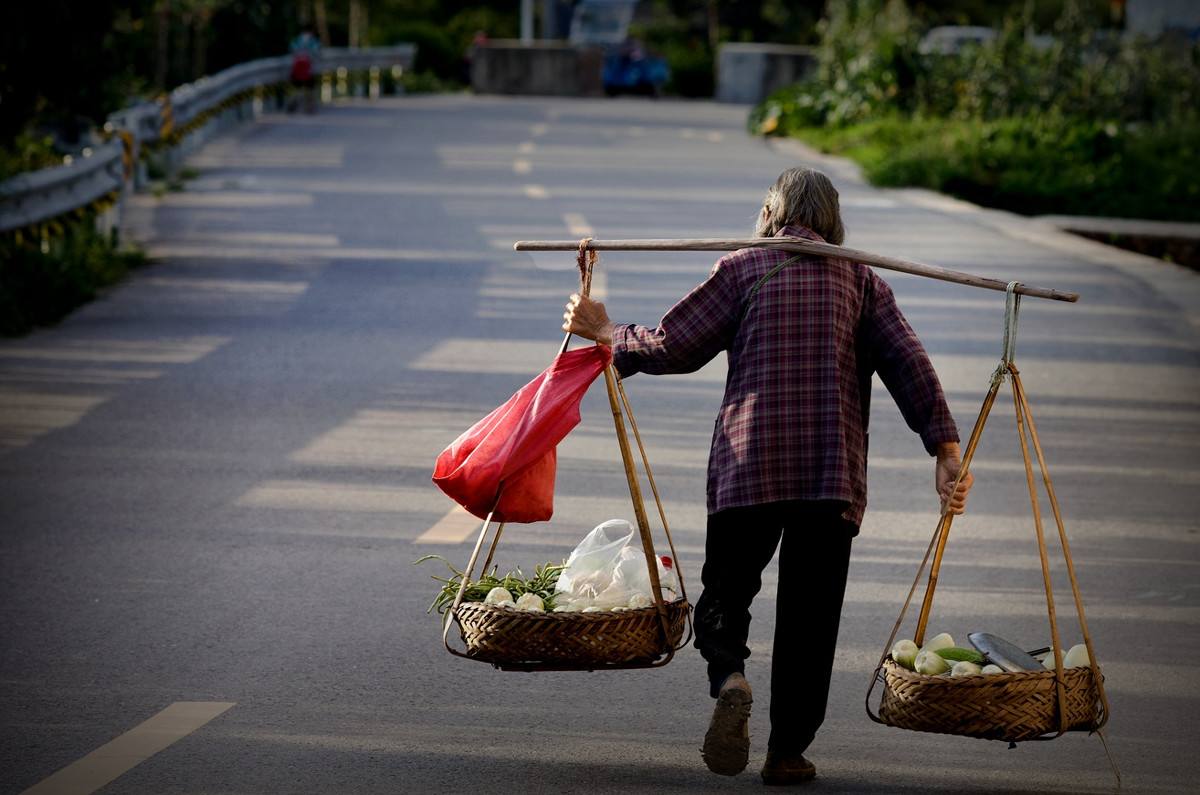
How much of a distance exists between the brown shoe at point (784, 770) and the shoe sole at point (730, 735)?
199mm

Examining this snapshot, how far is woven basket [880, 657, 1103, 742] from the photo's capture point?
4.89m

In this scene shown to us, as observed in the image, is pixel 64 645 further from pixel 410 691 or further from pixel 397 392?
pixel 397 392

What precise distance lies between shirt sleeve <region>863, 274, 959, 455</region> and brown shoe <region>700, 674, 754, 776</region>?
0.85 metres

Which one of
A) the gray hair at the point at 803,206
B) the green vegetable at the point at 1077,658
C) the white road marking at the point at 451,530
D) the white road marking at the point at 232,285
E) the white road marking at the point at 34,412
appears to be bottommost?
the white road marking at the point at 232,285

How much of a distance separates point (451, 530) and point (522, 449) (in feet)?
8.79

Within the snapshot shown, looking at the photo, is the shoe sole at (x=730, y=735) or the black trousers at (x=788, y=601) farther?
the black trousers at (x=788, y=601)

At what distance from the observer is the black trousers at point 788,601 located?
202 inches

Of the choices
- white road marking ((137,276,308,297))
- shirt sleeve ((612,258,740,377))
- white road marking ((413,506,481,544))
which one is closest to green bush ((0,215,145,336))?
white road marking ((137,276,308,297))

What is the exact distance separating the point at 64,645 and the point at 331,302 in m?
8.57

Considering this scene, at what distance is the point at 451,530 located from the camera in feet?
26.5

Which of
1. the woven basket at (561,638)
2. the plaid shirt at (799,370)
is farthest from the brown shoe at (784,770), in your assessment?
the plaid shirt at (799,370)

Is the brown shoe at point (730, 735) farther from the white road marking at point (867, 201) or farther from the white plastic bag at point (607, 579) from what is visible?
the white road marking at point (867, 201)

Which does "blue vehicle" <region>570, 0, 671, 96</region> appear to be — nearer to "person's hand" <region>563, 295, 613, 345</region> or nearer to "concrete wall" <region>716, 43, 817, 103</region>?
"concrete wall" <region>716, 43, 817, 103</region>

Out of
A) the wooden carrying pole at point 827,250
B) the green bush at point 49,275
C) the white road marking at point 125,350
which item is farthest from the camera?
the green bush at point 49,275
